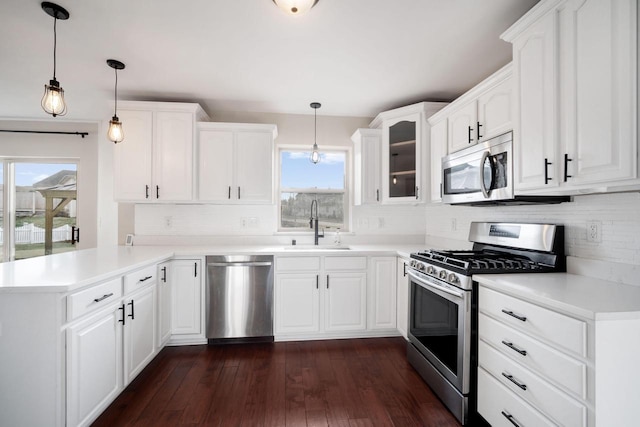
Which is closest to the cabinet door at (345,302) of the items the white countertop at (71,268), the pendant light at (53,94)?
the white countertop at (71,268)

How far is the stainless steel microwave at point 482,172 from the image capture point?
1910 millimetres

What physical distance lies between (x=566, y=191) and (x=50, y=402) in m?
2.82

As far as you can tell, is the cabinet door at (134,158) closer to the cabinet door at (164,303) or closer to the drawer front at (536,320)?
the cabinet door at (164,303)

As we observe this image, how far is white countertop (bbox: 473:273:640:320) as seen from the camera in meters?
1.14

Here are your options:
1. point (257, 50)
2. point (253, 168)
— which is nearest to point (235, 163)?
point (253, 168)

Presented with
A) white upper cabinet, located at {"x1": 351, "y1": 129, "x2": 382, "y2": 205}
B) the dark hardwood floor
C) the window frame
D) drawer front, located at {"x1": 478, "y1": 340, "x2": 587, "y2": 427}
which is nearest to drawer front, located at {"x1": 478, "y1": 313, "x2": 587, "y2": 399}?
drawer front, located at {"x1": 478, "y1": 340, "x2": 587, "y2": 427}

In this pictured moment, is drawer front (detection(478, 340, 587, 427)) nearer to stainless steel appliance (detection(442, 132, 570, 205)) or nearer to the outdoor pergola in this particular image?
stainless steel appliance (detection(442, 132, 570, 205))

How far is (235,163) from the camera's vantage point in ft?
10.4

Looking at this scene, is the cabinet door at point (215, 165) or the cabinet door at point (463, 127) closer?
the cabinet door at point (463, 127)

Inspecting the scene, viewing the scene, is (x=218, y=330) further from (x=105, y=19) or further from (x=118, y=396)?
(x=105, y=19)

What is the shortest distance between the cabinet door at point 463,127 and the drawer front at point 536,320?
1.23 m

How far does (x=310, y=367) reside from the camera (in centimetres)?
246

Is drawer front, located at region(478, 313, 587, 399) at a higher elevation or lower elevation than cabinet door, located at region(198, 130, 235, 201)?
lower

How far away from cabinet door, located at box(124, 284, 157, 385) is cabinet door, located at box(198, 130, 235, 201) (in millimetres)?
1105
